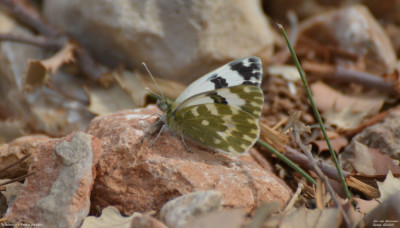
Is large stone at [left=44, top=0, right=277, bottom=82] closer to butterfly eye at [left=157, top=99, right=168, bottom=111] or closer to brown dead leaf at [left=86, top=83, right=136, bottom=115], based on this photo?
brown dead leaf at [left=86, top=83, right=136, bottom=115]

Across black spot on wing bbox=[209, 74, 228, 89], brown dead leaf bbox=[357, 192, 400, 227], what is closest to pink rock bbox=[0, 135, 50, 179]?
black spot on wing bbox=[209, 74, 228, 89]

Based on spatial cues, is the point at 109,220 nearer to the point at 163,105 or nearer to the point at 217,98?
the point at 163,105

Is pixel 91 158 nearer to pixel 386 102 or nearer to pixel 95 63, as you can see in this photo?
pixel 95 63

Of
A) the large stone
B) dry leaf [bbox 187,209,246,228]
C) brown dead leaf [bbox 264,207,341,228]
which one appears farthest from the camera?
the large stone

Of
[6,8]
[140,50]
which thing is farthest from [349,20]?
[6,8]

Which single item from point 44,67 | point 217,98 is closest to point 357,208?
point 217,98

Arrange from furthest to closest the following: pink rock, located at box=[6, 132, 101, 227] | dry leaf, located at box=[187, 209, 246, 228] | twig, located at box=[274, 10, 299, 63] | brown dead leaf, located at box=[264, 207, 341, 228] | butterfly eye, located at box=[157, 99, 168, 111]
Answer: twig, located at box=[274, 10, 299, 63] < butterfly eye, located at box=[157, 99, 168, 111] < pink rock, located at box=[6, 132, 101, 227] < brown dead leaf, located at box=[264, 207, 341, 228] < dry leaf, located at box=[187, 209, 246, 228]
